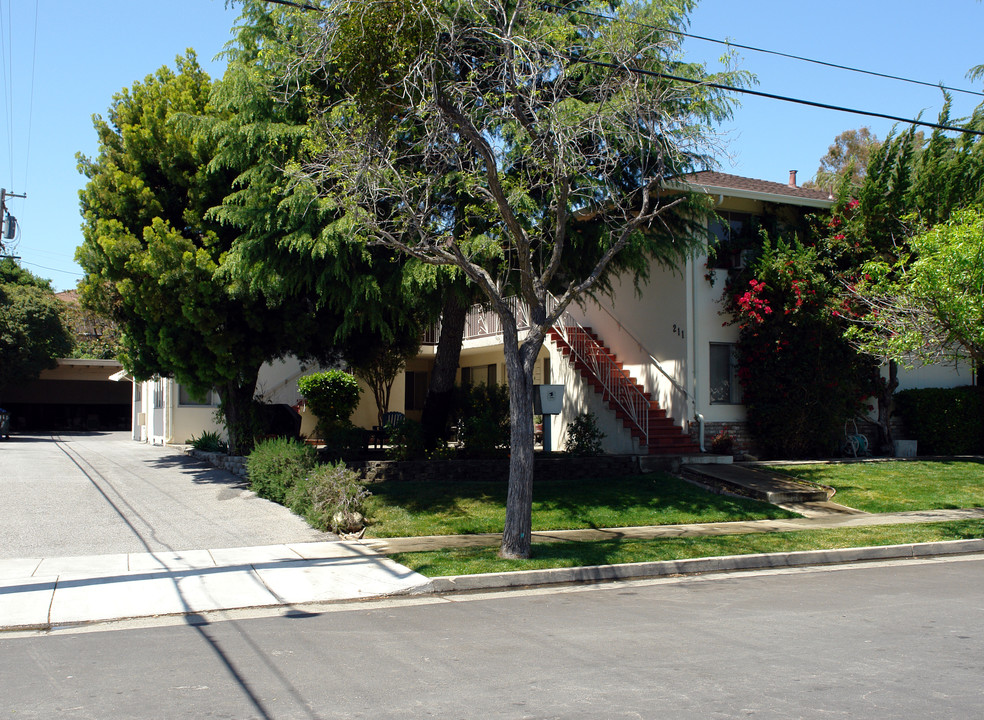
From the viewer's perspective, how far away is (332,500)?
1277 cm

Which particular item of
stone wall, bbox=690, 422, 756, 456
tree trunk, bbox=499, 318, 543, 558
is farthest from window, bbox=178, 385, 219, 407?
tree trunk, bbox=499, 318, 543, 558

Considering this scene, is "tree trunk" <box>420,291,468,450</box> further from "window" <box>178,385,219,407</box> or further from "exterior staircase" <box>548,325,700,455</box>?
"window" <box>178,385,219,407</box>

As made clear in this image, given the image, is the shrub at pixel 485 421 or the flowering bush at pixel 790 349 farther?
→ the flowering bush at pixel 790 349

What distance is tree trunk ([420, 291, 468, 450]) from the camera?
657 inches

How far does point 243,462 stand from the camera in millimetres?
17531

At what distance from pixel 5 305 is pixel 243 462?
27417 mm

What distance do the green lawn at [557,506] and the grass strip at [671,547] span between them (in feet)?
5.30

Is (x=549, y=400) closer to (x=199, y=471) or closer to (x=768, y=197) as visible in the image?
(x=768, y=197)

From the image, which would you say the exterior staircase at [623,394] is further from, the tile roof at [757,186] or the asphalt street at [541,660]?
the asphalt street at [541,660]

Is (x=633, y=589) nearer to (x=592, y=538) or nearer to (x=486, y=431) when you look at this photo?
(x=592, y=538)

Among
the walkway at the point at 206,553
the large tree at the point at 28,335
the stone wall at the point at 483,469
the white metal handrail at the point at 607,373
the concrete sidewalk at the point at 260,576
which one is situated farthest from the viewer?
the large tree at the point at 28,335

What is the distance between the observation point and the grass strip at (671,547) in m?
10.2

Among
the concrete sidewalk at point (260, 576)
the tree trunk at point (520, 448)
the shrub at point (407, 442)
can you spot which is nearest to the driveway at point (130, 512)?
the concrete sidewalk at point (260, 576)

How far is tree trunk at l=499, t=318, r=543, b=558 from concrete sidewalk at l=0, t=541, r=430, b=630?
153cm
